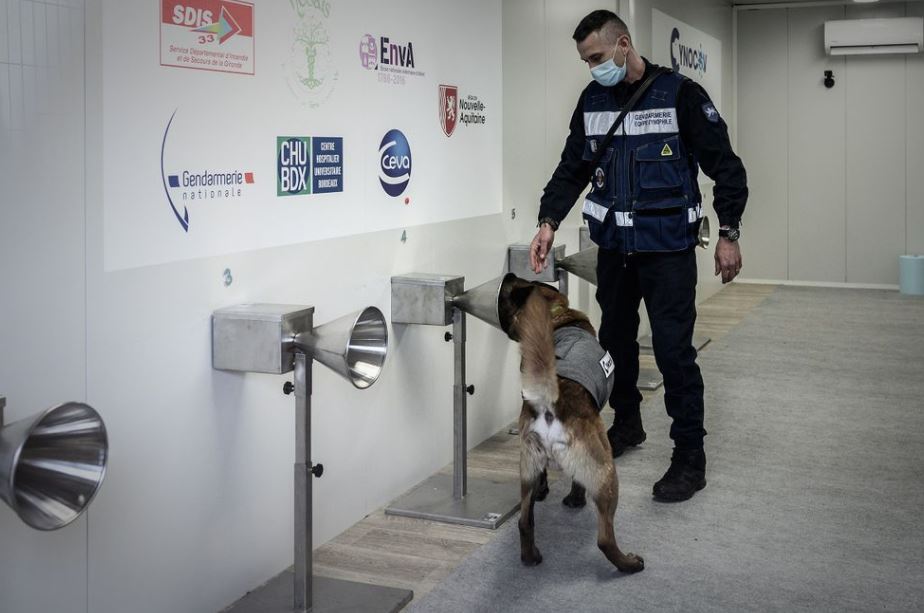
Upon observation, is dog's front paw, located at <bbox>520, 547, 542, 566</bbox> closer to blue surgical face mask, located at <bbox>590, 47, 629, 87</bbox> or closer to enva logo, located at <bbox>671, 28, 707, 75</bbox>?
blue surgical face mask, located at <bbox>590, 47, 629, 87</bbox>

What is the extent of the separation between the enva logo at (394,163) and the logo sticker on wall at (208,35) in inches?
29.8

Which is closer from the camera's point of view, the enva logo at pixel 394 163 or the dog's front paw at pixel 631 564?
the dog's front paw at pixel 631 564

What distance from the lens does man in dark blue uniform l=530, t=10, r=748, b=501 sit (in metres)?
3.54

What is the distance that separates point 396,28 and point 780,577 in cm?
205

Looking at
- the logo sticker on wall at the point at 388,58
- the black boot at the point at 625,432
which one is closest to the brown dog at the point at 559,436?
the logo sticker on wall at the point at 388,58

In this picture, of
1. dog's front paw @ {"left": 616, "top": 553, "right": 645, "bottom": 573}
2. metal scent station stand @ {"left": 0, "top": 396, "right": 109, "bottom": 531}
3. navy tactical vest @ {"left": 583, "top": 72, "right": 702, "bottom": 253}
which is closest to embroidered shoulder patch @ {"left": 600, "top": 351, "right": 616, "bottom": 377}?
dog's front paw @ {"left": 616, "top": 553, "right": 645, "bottom": 573}

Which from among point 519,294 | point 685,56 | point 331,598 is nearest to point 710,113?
point 519,294

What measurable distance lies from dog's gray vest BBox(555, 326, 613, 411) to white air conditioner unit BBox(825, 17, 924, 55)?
6657mm

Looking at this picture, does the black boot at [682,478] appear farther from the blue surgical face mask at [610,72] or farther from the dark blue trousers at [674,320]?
the blue surgical face mask at [610,72]

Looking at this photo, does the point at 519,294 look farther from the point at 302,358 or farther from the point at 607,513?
the point at 302,358

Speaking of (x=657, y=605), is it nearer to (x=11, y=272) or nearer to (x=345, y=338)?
(x=345, y=338)

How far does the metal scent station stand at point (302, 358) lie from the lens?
261 centimetres

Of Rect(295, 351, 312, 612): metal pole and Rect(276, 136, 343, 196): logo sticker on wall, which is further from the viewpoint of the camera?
Rect(276, 136, 343, 196): logo sticker on wall

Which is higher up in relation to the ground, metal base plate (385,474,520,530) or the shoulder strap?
the shoulder strap
